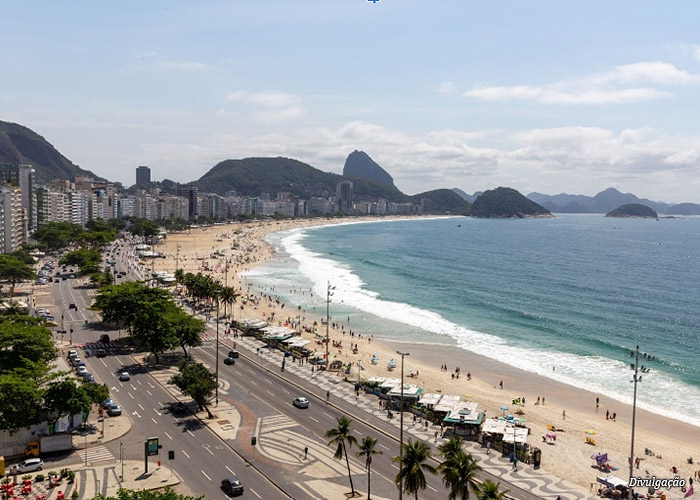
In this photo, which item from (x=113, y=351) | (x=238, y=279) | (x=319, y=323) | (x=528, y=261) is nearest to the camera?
(x=113, y=351)

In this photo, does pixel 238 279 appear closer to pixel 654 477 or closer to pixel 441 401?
pixel 441 401

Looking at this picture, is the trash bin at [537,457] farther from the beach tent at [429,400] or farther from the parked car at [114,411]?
the parked car at [114,411]

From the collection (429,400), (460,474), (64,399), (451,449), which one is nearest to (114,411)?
(64,399)

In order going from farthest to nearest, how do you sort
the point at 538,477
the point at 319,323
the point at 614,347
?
the point at 319,323 < the point at 614,347 < the point at 538,477

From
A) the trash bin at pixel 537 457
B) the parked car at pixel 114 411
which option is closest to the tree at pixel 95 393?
the parked car at pixel 114 411

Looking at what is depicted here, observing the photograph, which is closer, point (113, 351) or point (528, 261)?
point (113, 351)

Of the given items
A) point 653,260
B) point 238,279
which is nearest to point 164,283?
point 238,279

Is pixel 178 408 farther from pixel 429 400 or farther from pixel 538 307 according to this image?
pixel 538 307

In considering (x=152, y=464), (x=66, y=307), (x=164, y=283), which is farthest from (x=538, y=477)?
(x=164, y=283)
